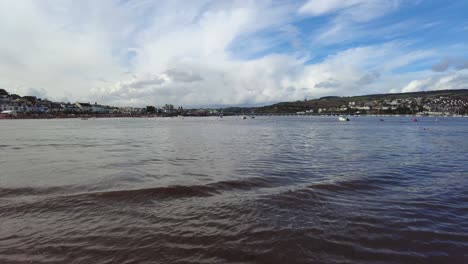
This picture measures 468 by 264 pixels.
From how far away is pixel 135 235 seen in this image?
8.45 meters

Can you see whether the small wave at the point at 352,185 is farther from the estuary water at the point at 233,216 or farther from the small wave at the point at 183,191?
the small wave at the point at 183,191

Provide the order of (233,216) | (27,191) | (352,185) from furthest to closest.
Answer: (352,185) < (27,191) < (233,216)

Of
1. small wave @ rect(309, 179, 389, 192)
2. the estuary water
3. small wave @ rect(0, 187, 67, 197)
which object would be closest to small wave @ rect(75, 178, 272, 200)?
the estuary water

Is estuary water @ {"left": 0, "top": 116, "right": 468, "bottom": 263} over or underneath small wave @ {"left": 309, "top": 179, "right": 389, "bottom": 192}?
over

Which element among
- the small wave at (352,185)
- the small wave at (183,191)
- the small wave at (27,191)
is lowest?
the small wave at (352,185)

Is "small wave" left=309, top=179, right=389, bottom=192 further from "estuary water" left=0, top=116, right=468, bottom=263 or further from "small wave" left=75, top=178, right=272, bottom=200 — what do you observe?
"small wave" left=75, top=178, right=272, bottom=200

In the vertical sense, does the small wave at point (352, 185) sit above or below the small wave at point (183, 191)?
below

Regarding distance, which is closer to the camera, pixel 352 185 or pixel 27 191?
pixel 27 191

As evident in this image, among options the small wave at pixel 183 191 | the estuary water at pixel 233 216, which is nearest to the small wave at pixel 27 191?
the estuary water at pixel 233 216

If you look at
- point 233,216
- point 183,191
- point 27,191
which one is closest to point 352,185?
point 233,216

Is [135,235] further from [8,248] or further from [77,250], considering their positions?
[8,248]

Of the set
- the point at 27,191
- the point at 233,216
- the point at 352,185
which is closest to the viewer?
the point at 233,216

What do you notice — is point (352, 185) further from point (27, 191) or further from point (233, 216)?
point (27, 191)

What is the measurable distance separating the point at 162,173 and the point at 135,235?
954 cm
